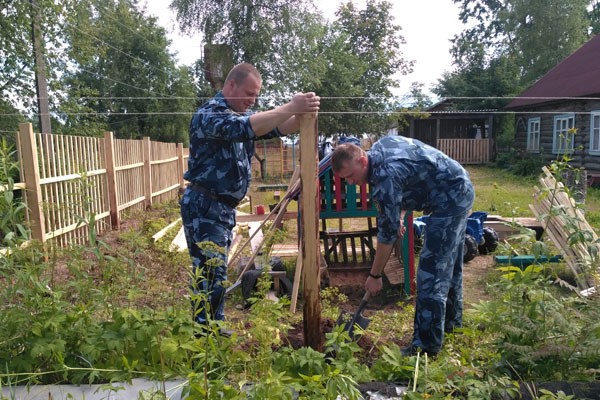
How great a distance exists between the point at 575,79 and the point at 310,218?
17105 mm

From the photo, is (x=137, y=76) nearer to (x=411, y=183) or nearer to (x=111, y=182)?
(x=111, y=182)

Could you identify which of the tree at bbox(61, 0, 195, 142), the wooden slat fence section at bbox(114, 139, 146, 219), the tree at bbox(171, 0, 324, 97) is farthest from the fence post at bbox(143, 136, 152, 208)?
the tree at bbox(61, 0, 195, 142)

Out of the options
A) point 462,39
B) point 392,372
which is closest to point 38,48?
point 392,372

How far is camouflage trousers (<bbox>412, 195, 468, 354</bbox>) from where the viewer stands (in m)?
2.93

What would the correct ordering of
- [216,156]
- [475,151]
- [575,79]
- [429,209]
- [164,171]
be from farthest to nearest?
[475,151], [575,79], [164,171], [429,209], [216,156]

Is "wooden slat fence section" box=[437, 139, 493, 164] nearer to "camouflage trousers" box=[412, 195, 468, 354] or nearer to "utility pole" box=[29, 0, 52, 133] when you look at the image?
"utility pole" box=[29, 0, 52, 133]

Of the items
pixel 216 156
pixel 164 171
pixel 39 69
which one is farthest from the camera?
pixel 164 171

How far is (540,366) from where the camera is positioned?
203cm

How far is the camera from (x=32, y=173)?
5840 mm

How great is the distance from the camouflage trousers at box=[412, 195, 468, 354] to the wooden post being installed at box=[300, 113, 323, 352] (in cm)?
77

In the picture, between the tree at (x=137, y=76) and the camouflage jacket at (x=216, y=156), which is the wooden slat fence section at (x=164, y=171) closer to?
the camouflage jacket at (x=216, y=156)

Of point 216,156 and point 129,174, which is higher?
point 216,156

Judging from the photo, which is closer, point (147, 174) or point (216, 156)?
point (216, 156)

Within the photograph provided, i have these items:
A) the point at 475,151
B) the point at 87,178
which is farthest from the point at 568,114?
the point at 87,178
